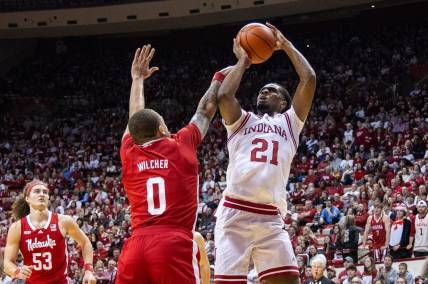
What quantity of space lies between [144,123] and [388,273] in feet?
26.3

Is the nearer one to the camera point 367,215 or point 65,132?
point 367,215

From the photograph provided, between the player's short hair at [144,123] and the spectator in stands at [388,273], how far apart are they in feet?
25.7

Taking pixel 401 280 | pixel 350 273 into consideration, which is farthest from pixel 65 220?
pixel 401 280

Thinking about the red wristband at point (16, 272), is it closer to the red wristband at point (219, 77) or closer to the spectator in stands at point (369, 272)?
the red wristband at point (219, 77)

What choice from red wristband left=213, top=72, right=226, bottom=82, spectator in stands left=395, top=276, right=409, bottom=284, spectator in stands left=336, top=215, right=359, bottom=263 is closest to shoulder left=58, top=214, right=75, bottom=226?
red wristband left=213, top=72, right=226, bottom=82

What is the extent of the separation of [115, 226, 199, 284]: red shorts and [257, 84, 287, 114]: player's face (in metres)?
1.99

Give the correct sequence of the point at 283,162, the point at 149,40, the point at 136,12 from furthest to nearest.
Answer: the point at 149,40
the point at 136,12
the point at 283,162

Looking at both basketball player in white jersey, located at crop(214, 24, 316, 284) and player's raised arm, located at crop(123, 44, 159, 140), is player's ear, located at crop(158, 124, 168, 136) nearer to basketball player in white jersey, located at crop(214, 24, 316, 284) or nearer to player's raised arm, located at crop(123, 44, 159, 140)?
player's raised arm, located at crop(123, 44, 159, 140)

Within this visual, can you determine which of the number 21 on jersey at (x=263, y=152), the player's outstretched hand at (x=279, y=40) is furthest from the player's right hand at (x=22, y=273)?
the player's outstretched hand at (x=279, y=40)

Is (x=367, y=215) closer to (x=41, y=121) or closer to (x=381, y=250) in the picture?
(x=381, y=250)

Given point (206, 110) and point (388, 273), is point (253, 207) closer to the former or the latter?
point (206, 110)

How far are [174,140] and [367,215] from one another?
9.78 m

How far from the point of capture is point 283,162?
6.26 metres

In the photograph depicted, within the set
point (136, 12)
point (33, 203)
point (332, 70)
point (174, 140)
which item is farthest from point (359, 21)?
point (174, 140)
